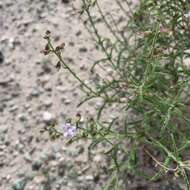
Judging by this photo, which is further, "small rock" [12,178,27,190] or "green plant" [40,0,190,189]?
"small rock" [12,178,27,190]

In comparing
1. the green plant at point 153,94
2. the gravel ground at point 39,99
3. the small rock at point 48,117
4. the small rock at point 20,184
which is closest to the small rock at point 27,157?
the gravel ground at point 39,99

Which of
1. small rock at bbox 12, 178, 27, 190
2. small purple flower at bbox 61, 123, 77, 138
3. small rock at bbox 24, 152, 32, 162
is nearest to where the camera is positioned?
small purple flower at bbox 61, 123, 77, 138

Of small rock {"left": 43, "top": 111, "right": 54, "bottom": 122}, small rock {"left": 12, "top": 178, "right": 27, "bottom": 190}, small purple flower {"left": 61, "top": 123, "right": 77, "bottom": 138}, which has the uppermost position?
small purple flower {"left": 61, "top": 123, "right": 77, "bottom": 138}

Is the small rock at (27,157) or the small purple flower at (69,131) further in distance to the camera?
the small rock at (27,157)

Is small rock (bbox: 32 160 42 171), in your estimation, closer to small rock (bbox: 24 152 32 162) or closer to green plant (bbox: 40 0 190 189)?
small rock (bbox: 24 152 32 162)

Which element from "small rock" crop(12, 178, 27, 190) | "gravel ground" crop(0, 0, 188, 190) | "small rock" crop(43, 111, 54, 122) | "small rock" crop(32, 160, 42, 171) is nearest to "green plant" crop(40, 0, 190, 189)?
"gravel ground" crop(0, 0, 188, 190)

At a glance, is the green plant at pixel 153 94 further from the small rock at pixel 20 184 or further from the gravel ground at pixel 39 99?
the small rock at pixel 20 184

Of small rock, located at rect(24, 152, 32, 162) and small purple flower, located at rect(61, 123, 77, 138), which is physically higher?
small purple flower, located at rect(61, 123, 77, 138)

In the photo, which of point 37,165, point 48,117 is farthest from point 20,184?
point 48,117
